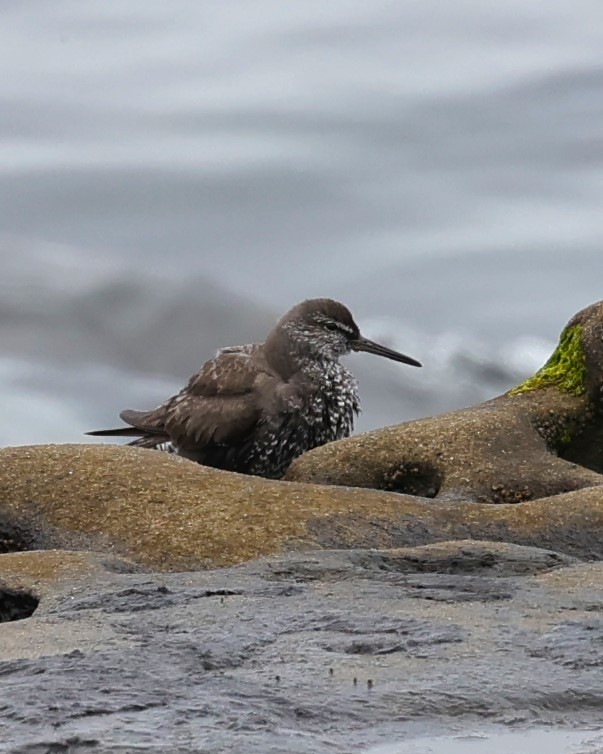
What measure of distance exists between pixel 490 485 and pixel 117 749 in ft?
13.4

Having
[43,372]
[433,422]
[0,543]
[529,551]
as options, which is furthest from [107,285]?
[529,551]

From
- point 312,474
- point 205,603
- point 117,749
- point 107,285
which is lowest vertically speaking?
point 117,749

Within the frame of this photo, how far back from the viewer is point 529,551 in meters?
4.89

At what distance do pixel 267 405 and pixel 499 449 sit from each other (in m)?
2.03

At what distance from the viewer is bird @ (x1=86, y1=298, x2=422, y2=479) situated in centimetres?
897

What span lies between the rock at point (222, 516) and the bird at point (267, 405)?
270cm

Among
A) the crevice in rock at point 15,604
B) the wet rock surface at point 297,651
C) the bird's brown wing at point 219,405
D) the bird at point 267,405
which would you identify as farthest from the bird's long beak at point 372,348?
the crevice in rock at point 15,604

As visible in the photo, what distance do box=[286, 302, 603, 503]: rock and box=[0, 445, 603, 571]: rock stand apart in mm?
935

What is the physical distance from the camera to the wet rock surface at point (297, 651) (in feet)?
10.7

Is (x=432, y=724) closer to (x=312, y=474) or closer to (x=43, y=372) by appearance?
(x=312, y=474)

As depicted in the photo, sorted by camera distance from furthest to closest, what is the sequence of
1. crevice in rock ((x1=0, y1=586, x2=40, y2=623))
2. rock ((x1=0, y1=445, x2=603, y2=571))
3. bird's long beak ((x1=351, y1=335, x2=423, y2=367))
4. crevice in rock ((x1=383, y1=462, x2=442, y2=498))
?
bird's long beak ((x1=351, y1=335, x2=423, y2=367)) < crevice in rock ((x1=383, y1=462, x2=442, y2=498)) < rock ((x1=0, y1=445, x2=603, y2=571)) < crevice in rock ((x1=0, y1=586, x2=40, y2=623))

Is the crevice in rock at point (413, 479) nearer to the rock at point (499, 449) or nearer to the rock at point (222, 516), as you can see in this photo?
the rock at point (499, 449)

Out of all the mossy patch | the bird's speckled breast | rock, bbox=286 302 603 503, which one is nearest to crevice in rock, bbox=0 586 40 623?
rock, bbox=286 302 603 503

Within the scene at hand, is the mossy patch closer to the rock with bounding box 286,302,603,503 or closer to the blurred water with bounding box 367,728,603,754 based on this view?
the rock with bounding box 286,302,603,503
